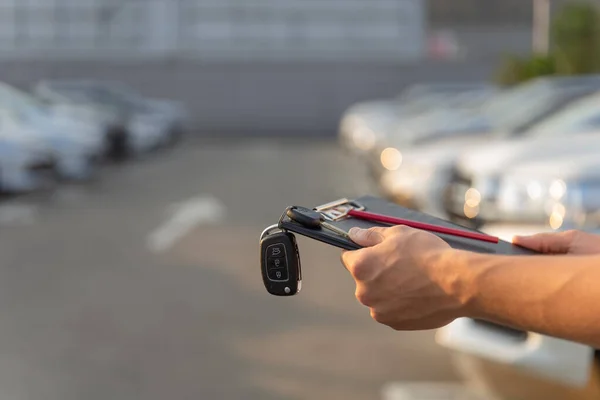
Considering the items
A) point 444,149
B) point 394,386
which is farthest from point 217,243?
point 394,386

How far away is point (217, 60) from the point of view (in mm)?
37062

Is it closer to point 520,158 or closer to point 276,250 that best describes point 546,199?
point 520,158

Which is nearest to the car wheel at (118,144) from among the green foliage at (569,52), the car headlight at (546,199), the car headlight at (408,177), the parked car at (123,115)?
the parked car at (123,115)

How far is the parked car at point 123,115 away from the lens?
18.3m

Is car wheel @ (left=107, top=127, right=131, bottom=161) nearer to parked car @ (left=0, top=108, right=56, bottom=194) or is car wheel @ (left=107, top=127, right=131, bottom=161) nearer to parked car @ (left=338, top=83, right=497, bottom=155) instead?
parked car @ (left=338, top=83, right=497, bottom=155)

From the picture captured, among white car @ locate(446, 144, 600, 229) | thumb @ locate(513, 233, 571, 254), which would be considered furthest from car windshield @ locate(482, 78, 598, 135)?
thumb @ locate(513, 233, 571, 254)

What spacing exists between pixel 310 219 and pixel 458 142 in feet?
24.7

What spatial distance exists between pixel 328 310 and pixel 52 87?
37.5 feet

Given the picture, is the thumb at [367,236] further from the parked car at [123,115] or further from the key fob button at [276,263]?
the parked car at [123,115]

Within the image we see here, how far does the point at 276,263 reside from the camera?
197 centimetres

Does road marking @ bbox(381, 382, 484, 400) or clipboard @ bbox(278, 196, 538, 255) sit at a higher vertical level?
clipboard @ bbox(278, 196, 538, 255)

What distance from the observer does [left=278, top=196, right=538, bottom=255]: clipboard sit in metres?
1.93

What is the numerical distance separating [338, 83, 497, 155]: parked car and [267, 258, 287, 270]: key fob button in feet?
38.9

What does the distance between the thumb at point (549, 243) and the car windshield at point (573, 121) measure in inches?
179
